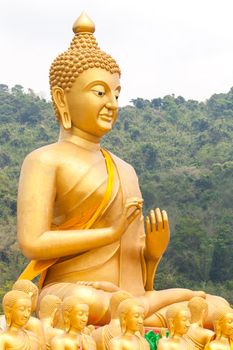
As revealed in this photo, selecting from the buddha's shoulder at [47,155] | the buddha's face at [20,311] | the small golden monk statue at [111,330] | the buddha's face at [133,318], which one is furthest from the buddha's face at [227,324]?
the buddha's shoulder at [47,155]

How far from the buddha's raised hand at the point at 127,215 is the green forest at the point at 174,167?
1396cm

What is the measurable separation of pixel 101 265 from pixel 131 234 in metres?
0.44

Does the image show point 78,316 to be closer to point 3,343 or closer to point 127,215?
point 3,343

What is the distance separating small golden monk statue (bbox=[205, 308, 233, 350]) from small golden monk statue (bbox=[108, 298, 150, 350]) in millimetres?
820

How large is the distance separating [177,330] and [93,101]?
2.77m

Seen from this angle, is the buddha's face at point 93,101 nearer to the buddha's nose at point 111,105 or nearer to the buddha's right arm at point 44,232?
the buddha's nose at point 111,105

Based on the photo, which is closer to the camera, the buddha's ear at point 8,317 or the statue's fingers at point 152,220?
the buddha's ear at point 8,317

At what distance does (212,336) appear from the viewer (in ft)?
28.3

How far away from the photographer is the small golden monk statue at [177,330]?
8156 mm

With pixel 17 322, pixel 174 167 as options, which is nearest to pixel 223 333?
pixel 17 322

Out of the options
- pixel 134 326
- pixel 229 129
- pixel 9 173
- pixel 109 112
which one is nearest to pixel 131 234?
pixel 109 112

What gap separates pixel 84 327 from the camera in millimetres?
8094

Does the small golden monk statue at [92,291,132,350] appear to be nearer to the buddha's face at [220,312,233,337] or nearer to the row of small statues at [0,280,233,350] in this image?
the row of small statues at [0,280,233,350]

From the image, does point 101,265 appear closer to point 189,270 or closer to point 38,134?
point 189,270
